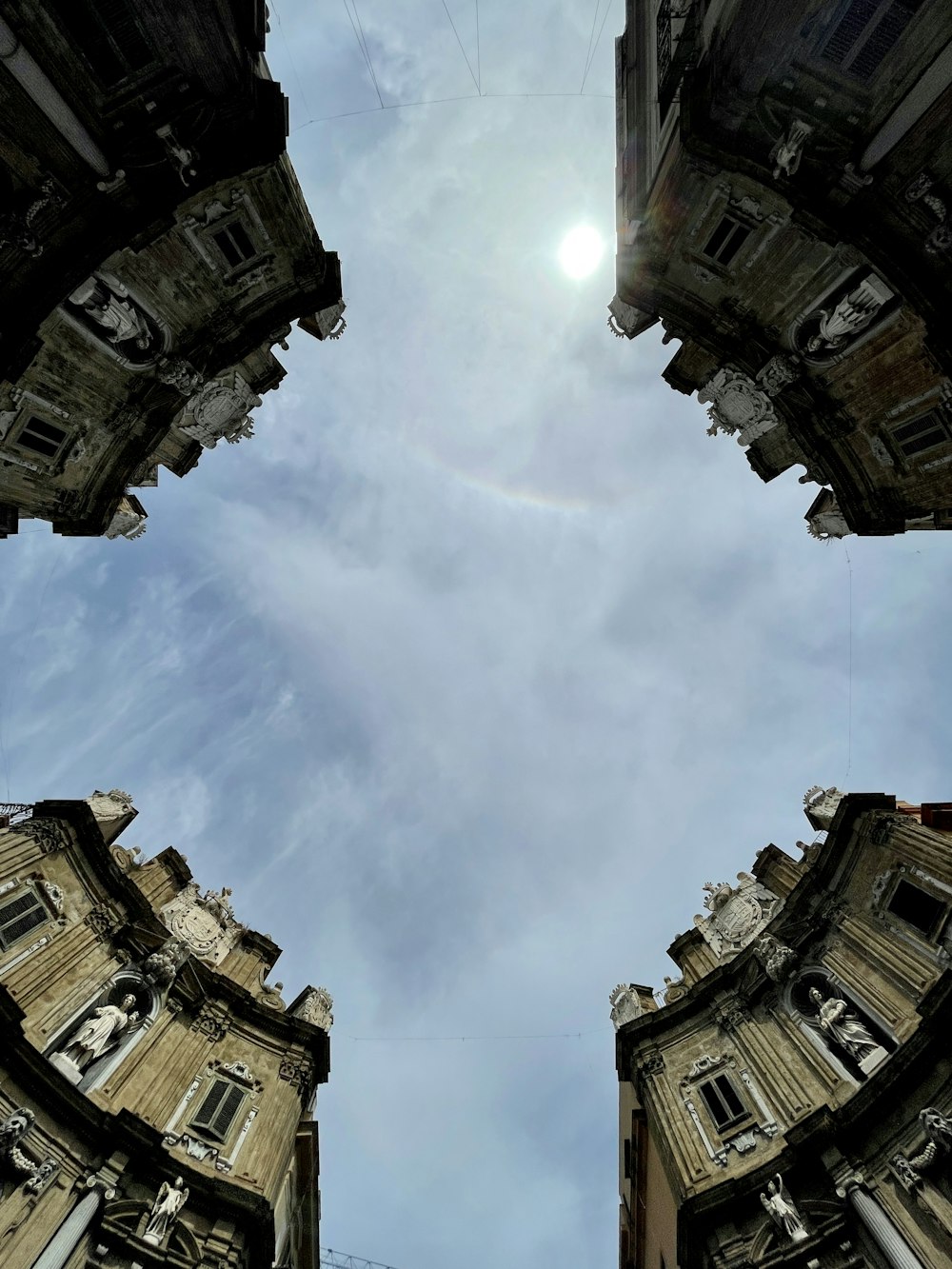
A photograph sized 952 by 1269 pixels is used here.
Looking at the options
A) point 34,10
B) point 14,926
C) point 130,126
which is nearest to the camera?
point 34,10

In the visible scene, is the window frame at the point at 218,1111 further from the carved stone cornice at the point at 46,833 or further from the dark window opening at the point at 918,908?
the dark window opening at the point at 918,908

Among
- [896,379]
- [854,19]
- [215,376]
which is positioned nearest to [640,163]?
[854,19]

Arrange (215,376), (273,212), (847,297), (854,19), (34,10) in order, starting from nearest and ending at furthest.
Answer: (34,10) < (854,19) < (847,297) < (273,212) < (215,376)

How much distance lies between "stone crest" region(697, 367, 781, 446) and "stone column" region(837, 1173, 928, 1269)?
74.8 feet

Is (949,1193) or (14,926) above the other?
(14,926)

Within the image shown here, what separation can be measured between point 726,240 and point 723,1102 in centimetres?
2852

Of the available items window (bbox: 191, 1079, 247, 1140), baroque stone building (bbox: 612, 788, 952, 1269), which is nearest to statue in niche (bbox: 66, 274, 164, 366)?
window (bbox: 191, 1079, 247, 1140)

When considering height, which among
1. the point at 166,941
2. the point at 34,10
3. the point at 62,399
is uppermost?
the point at 166,941

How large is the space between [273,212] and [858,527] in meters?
21.9

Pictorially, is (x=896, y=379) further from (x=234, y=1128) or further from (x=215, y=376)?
(x=234, y=1128)

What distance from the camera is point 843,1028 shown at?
71.2 ft

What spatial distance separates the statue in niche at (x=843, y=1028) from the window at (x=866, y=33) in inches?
1045

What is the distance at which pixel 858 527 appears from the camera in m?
22.7

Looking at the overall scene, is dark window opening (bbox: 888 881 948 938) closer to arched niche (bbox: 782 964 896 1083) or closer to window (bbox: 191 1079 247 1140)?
arched niche (bbox: 782 964 896 1083)
